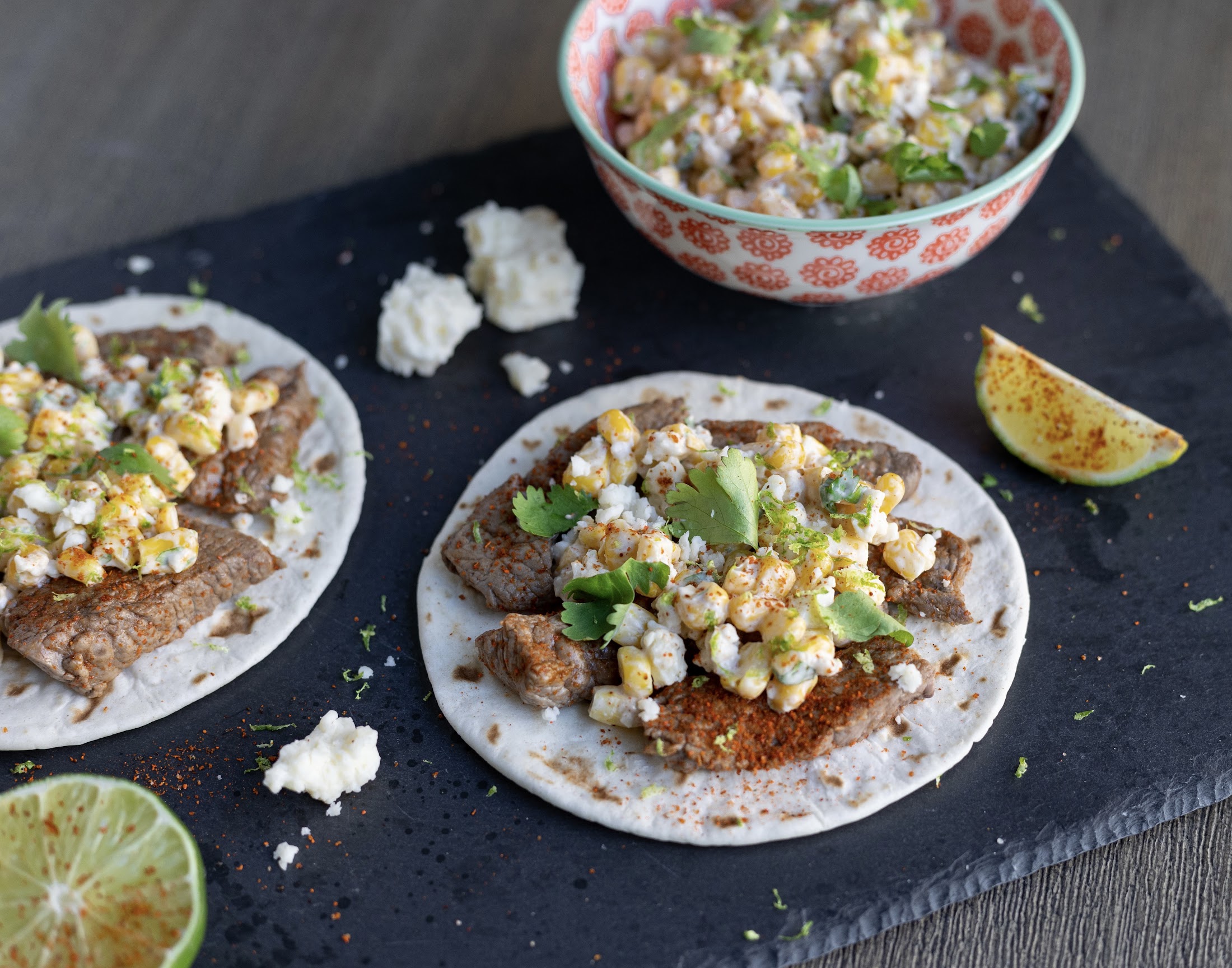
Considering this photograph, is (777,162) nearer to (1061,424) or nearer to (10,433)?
(1061,424)

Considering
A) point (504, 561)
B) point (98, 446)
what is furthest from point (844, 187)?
point (98, 446)

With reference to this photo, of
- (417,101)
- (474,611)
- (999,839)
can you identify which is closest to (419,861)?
(474,611)

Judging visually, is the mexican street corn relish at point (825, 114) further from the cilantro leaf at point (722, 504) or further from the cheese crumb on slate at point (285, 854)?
the cheese crumb on slate at point (285, 854)

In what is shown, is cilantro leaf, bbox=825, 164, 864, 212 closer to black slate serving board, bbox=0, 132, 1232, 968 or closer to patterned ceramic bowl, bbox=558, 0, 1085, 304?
patterned ceramic bowl, bbox=558, 0, 1085, 304

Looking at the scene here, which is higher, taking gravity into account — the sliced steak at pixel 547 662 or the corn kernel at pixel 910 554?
the corn kernel at pixel 910 554

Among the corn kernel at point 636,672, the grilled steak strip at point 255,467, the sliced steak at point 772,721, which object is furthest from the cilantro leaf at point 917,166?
the grilled steak strip at point 255,467
